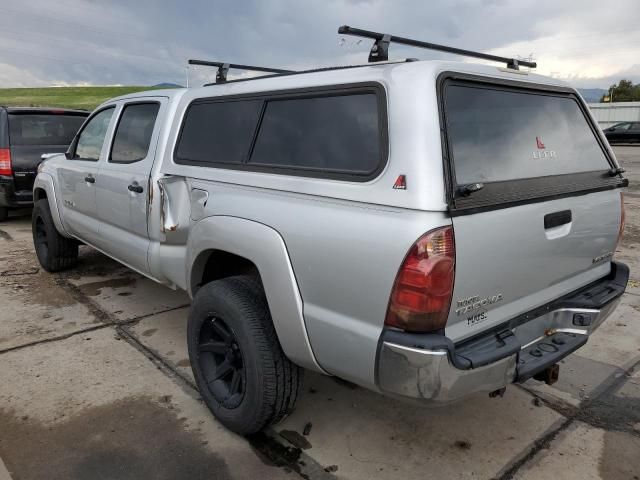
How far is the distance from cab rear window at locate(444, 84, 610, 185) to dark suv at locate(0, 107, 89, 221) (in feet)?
23.3

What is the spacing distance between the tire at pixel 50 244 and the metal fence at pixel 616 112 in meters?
35.6

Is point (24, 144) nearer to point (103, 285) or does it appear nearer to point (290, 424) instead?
point (103, 285)

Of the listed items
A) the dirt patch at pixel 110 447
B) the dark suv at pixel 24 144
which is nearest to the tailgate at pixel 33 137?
the dark suv at pixel 24 144

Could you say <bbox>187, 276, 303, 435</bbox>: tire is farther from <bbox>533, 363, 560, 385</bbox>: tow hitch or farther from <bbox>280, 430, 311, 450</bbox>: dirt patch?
<bbox>533, 363, 560, 385</bbox>: tow hitch

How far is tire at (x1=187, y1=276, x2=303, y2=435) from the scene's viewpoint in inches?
98.9

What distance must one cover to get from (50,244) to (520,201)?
4.87 metres

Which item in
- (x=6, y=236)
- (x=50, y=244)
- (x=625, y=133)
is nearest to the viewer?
(x=50, y=244)

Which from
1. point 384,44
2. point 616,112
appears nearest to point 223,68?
point 384,44

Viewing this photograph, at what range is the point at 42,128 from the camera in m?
7.84

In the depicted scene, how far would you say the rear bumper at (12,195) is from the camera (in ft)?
24.4

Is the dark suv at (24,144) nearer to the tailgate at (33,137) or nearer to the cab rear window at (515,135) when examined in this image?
the tailgate at (33,137)

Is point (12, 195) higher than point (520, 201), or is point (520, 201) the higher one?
point (520, 201)

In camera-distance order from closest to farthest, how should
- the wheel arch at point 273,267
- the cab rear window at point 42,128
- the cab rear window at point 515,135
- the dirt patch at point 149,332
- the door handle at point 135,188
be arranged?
1. the cab rear window at point 515,135
2. the wheel arch at point 273,267
3. the door handle at point 135,188
4. the dirt patch at point 149,332
5. the cab rear window at point 42,128

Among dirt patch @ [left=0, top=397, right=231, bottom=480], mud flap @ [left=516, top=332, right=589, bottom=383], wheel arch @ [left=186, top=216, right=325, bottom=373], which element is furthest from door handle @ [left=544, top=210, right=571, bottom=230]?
dirt patch @ [left=0, top=397, right=231, bottom=480]
